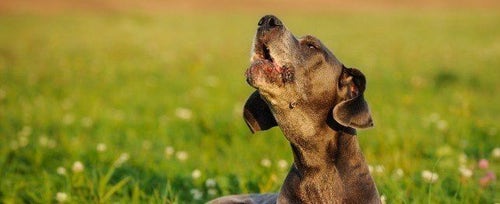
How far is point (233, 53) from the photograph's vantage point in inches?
738

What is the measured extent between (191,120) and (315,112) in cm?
510

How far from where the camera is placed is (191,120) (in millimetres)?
8477

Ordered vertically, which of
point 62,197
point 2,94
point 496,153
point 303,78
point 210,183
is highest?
point 303,78

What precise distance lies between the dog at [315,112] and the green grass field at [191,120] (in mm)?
1052

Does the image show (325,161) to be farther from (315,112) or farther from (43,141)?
(43,141)

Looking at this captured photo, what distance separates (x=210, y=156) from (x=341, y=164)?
11.2ft

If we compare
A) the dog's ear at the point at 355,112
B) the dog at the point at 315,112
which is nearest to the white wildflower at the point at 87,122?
the dog at the point at 315,112

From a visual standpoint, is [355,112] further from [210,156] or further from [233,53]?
[233,53]

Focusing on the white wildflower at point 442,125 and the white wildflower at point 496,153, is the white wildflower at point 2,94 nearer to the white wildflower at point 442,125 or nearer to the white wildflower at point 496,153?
the white wildflower at point 442,125

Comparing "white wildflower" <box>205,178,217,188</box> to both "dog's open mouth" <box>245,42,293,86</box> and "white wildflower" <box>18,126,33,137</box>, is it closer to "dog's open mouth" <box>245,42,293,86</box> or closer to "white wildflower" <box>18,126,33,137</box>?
"dog's open mouth" <box>245,42,293,86</box>

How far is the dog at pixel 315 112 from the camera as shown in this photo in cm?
334

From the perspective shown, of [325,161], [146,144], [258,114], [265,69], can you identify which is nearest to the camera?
[265,69]

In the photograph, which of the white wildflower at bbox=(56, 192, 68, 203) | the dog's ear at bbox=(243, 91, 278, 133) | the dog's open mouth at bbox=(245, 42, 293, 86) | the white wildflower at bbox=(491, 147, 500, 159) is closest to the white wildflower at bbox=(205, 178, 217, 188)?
the white wildflower at bbox=(56, 192, 68, 203)

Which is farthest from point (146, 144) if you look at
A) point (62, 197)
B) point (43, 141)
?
point (62, 197)
